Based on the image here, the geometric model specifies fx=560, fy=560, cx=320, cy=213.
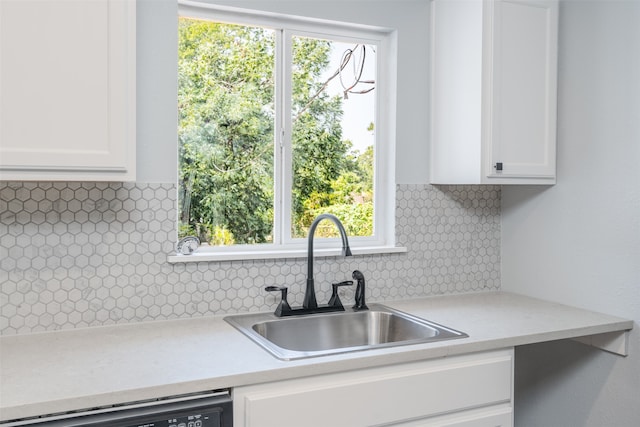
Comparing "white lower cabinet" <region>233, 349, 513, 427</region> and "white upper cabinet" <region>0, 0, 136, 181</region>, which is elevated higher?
"white upper cabinet" <region>0, 0, 136, 181</region>

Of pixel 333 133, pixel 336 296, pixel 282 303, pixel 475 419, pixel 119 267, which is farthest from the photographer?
pixel 333 133

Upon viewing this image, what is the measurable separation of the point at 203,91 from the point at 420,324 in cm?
124

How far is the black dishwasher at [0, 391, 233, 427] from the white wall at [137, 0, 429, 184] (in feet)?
2.94

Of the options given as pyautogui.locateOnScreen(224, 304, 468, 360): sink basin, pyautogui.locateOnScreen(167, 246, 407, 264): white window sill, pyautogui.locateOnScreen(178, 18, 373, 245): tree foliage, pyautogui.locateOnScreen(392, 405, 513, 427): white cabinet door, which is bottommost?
pyautogui.locateOnScreen(392, 405, 513, 427): white cabinet door

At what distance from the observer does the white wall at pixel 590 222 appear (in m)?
2.08

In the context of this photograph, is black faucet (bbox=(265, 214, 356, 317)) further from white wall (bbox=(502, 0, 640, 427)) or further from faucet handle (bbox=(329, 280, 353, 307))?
white wall (bbox=(502, 0, 640, 427))

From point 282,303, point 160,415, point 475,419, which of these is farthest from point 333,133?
point 160,415

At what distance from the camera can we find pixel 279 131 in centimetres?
235

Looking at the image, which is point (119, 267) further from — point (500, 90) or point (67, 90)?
point (500, 90)

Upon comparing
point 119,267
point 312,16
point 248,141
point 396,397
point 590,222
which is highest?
point 312,16

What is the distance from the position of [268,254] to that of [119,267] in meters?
0.56

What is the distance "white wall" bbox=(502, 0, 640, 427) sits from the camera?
2.08m

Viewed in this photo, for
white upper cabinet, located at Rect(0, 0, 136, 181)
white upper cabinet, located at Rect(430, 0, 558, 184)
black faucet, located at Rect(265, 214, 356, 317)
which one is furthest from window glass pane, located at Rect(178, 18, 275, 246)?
white upper cabinet, located at Rect(430, 0, 558, 184)

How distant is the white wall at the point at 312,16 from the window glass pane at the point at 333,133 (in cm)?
15
